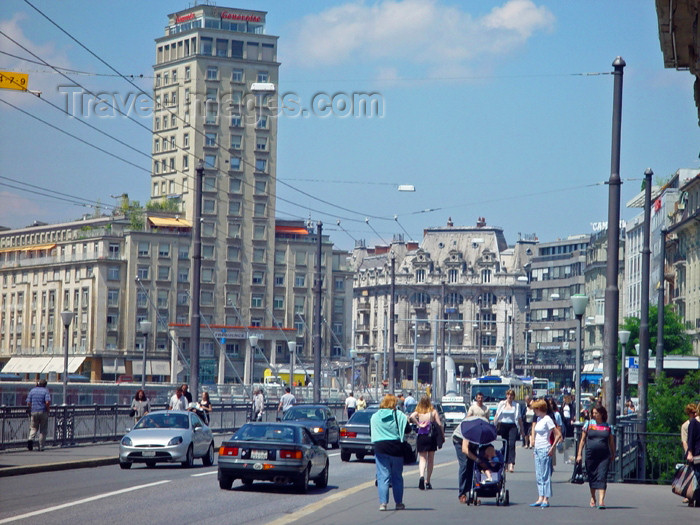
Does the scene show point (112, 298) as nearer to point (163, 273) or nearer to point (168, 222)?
point (163, 273)

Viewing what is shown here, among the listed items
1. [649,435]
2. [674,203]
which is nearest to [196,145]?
[674,203]

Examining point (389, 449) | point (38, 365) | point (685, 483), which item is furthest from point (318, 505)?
point (38, 365)

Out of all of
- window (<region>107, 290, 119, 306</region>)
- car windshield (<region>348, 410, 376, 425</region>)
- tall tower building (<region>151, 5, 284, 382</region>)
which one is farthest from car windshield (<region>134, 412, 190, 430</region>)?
tall tower building (<region>151, 5, 284, 382</region>)

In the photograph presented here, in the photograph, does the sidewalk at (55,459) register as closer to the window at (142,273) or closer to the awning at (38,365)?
the awning at (38,365)

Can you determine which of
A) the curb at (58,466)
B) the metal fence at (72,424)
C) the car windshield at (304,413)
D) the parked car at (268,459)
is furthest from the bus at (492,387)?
the parked car at (268,459)

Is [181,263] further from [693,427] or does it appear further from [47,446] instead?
[693,427]

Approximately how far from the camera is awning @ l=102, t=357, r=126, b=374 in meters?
119

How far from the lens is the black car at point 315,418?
36469 millimetres

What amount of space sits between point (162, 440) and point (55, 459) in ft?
8.94

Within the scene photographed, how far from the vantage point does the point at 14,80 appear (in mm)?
26344

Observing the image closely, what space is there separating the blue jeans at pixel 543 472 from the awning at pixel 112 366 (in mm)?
101609

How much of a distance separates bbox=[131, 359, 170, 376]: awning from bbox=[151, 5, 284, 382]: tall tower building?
12.6 ft

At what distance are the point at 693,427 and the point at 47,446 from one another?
61.5 feet

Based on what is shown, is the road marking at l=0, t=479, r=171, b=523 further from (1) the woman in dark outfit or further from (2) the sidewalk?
(1) the woman in dark outfit
